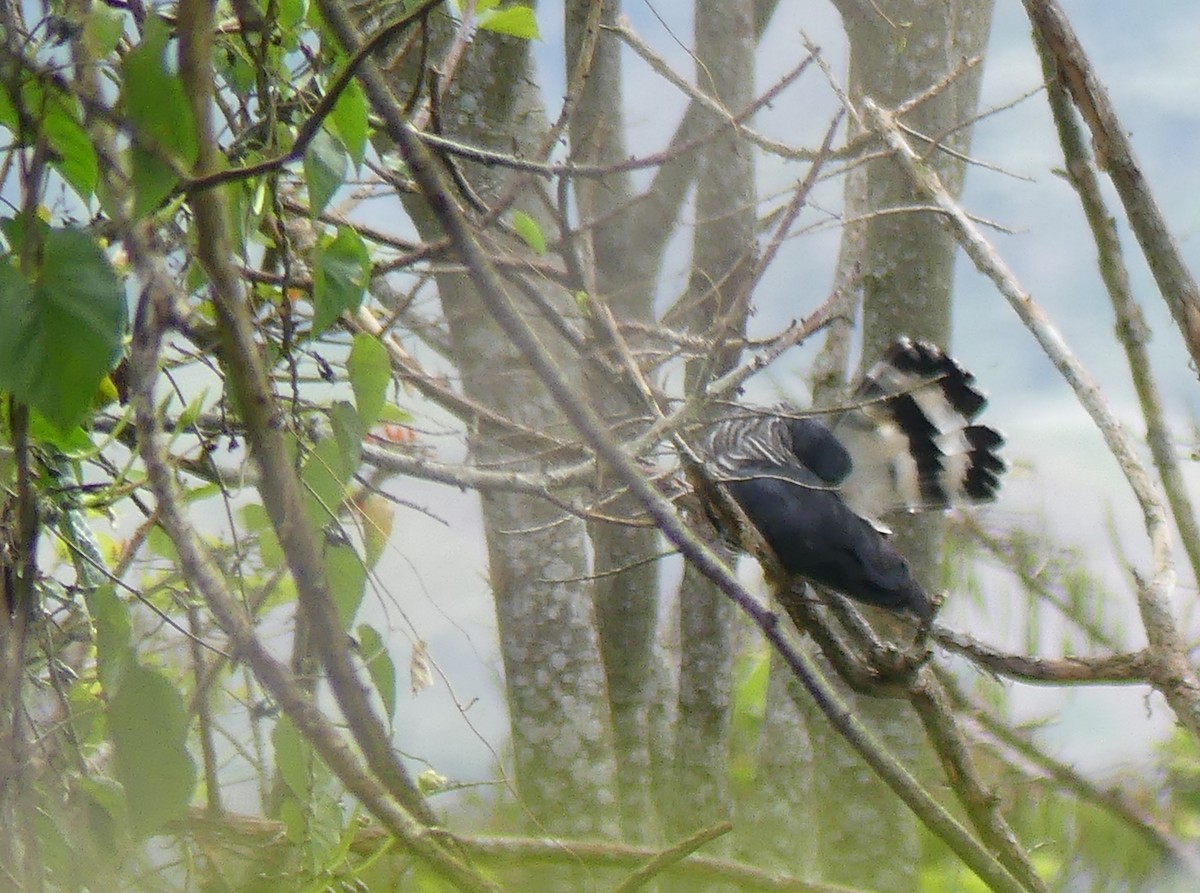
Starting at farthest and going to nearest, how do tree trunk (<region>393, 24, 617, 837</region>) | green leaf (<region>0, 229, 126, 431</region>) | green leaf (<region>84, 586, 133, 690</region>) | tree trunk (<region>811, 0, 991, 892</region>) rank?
tree trunk (<region>811, 0, 991, 892</region>), tree trunk (<region>393, 24, 617, 837</region>), green leaf (<region>84, 586, 133, 690</region>), green leaf (<region>0, 229, 126, 431</region>)

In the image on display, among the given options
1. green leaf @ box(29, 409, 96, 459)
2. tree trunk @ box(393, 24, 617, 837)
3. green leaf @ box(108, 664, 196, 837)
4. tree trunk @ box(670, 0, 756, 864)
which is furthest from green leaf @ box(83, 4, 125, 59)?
tree trunk @ box(670, 0, 756, 864)

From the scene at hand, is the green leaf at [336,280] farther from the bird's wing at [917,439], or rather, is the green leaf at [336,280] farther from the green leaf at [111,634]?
the bird's wing at [917,439]

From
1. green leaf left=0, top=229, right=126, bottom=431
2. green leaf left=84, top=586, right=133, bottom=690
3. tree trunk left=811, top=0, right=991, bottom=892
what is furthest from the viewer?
tree trunk left=811, top=0, right=991, bottom=892

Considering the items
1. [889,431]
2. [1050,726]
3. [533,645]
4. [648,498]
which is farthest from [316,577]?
[1050,726]

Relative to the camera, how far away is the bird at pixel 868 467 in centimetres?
112

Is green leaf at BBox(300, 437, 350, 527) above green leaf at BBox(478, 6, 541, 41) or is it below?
below

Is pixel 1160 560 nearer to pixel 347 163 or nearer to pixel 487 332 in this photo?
pixel 487 332

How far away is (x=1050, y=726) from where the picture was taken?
1.67 meters

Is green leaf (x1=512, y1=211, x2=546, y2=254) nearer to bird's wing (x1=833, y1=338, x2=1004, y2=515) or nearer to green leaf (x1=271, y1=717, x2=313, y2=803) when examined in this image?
green leaf (x1=271, y1=717, x2=313, y2=803)

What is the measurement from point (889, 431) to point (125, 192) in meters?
0.99

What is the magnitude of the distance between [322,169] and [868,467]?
0.95 metres

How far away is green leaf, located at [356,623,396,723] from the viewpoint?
0.51 meters

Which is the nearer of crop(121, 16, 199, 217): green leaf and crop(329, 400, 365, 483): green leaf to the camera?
crop(121, 16, 199, 217): green leaf

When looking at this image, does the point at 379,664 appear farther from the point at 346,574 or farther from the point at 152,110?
the point at 152,110
